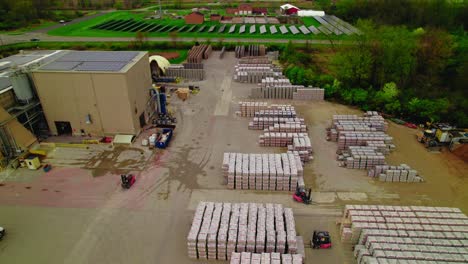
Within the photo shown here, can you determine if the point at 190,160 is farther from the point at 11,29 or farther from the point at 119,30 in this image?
the point at 11,29

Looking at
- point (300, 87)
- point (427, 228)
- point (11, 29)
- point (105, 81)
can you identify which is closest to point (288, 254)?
point (427, 228)

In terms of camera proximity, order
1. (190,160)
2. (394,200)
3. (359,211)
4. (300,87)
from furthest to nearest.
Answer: (300,87)
(190,160)
(394,200)
(359,211)

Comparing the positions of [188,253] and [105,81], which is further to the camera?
[105,81]

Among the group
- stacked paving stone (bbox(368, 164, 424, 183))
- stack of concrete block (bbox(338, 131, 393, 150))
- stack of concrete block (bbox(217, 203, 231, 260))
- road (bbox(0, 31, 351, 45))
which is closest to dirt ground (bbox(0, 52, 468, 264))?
stacked paving stone (bbox(368, 164, 424, 183))

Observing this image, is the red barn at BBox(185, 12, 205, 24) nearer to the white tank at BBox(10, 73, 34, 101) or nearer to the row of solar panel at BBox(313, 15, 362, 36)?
the row of solar panel at BBox(313, 15, 362, 36)

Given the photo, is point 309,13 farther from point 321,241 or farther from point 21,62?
point 321,241

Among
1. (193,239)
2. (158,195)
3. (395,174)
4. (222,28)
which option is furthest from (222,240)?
(222,28)
